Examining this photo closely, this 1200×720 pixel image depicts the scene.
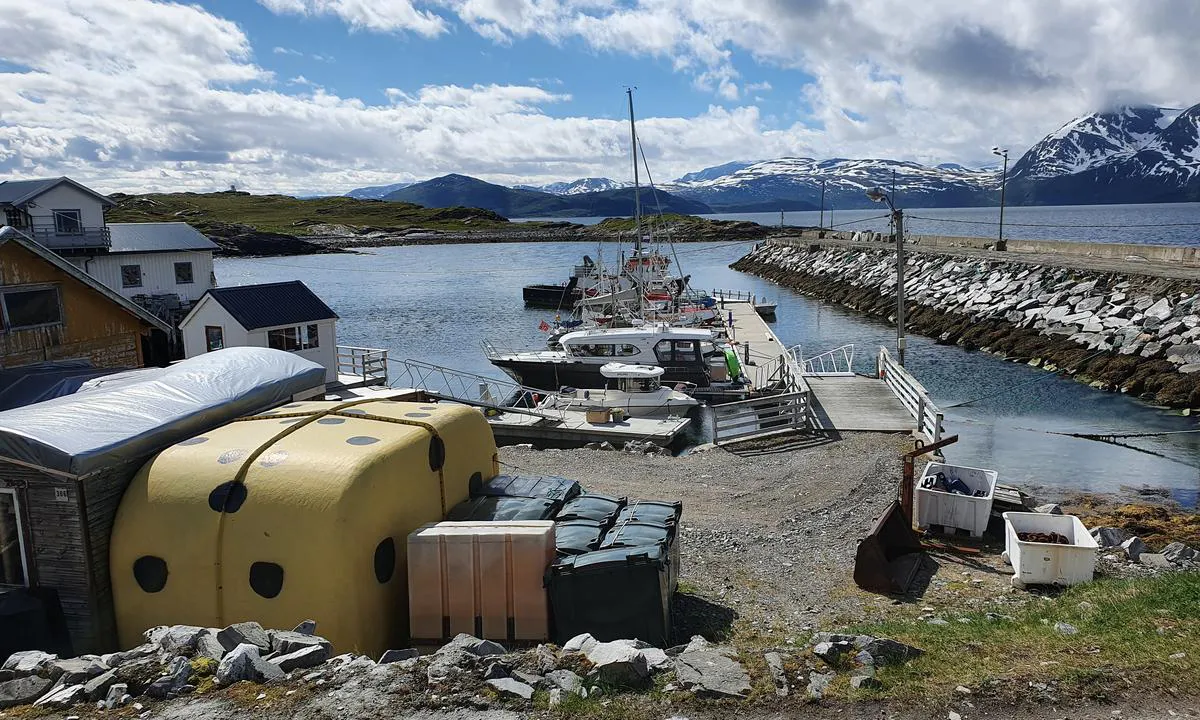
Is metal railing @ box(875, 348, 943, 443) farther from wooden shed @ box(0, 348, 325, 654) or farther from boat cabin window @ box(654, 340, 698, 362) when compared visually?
wooden shed @ box(0, 348, 325, 654)

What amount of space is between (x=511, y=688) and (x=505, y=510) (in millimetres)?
4270

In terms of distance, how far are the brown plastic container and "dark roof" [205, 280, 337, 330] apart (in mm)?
18487

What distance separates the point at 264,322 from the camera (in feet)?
86.2

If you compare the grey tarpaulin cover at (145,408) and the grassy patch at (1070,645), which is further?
the grey tarpaulin cover at (145,408)

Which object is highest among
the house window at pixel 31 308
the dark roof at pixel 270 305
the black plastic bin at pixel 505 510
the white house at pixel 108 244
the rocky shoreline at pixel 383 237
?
the rocky shoreline at pixel 383 237

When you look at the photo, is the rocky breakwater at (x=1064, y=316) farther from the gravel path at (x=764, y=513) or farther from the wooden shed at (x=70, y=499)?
the wooden shed at (x=70, y=499)

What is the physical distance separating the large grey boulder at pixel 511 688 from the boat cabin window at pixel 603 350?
78.4 feet

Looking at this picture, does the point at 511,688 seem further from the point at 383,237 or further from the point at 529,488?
the point at 383,237

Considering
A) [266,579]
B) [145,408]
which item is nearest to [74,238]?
[145,408]

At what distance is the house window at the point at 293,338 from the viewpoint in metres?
26.5

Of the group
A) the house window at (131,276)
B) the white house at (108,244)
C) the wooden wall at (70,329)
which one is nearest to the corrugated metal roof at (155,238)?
the white house at (108,244)

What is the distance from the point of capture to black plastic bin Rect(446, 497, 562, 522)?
1120 centimetres

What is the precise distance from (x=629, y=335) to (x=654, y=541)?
2105cm

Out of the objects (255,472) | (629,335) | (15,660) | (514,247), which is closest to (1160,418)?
(629,335)
